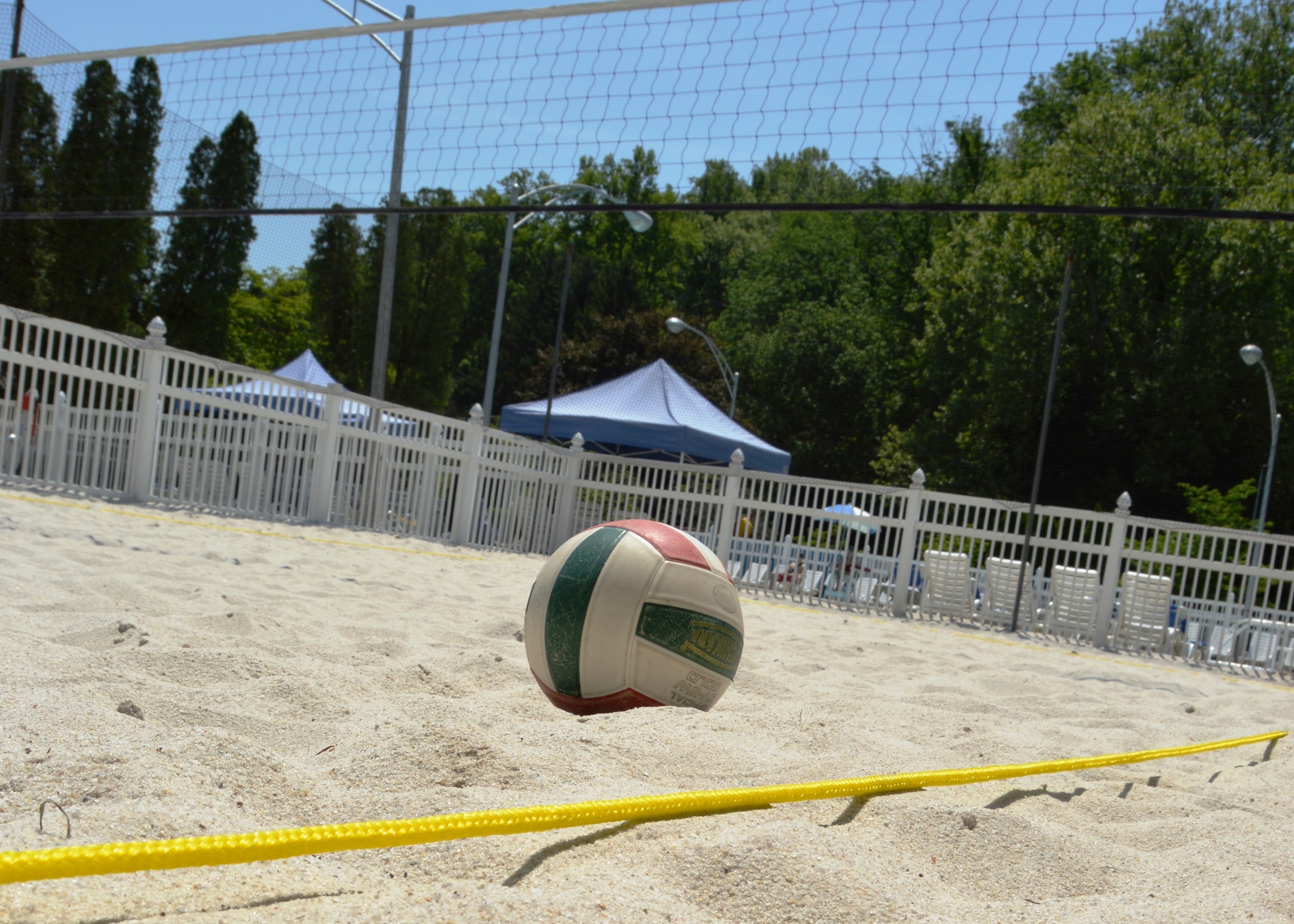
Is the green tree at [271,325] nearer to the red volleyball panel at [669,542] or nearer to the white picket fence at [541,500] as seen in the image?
the white picket fence at [541,500]

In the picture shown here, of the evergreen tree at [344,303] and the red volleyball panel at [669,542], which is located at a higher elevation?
the evergreen tree at [344,303]

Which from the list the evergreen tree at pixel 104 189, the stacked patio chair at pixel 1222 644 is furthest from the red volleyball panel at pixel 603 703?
the evergreen tree at pixel 104 189

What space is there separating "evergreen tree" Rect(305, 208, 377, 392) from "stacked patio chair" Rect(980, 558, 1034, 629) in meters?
22.6

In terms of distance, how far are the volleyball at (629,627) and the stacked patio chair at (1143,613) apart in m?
7.88

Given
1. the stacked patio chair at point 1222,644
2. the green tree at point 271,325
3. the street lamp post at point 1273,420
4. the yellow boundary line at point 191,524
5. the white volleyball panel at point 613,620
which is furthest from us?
the green tree at point 271,325

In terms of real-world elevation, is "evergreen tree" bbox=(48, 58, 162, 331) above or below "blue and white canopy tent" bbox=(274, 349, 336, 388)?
above

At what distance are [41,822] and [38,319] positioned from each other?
7.74 metres

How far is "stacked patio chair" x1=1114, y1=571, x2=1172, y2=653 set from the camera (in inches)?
384

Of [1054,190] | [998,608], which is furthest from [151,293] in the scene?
[1054,190]

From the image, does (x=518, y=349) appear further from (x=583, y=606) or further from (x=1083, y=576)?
(x=583, y=606)

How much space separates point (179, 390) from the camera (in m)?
9.17

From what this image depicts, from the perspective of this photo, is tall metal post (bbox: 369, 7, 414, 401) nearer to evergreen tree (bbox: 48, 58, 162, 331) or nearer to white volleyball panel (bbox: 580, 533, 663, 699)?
evergreen tree (bbox: 48, 58, 162, 331)

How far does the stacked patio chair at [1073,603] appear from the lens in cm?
1010

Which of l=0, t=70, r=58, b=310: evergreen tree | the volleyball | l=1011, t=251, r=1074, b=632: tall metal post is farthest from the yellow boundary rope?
l=0, t=70, r=58, b=310: evergreen tree
